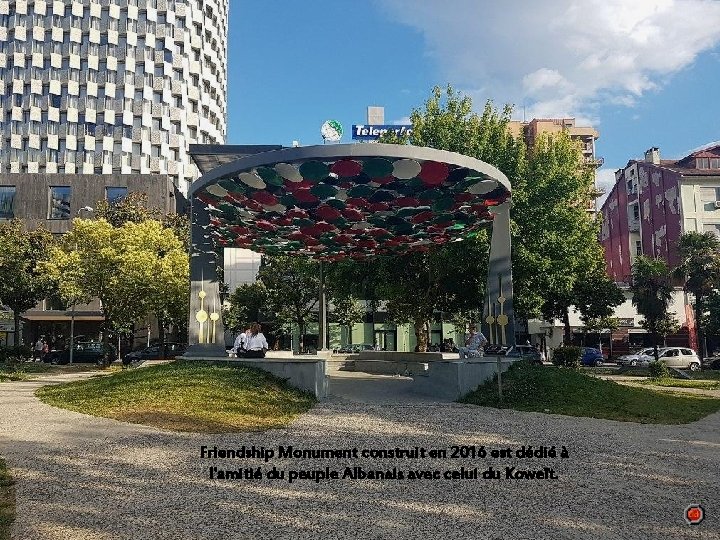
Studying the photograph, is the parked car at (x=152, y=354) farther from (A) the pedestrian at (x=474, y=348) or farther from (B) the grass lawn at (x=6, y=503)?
(B) the grass lawn at (x=6, y=503)

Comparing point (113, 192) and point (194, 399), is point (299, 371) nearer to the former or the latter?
point (194, 399)

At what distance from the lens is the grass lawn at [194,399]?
1208cm

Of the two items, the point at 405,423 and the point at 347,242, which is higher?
the point at 347,242

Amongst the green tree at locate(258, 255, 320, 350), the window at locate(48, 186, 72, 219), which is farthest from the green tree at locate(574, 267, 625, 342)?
the window at locate(48, 186, 72, 219)

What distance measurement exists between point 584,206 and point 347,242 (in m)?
13.4

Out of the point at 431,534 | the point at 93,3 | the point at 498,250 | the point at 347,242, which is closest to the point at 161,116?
the point at 93,3

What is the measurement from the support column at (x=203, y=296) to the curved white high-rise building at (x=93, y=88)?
59637mm

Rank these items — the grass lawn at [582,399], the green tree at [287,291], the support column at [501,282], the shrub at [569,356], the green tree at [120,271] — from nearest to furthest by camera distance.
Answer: the grass lawn at [582,399] < the support column at [501,282] < the shrub at [569,356] < the green tree at [120,271] < the green tree at [287,291]

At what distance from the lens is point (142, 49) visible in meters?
77.2

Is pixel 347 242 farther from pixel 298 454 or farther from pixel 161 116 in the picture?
pixel 161 116

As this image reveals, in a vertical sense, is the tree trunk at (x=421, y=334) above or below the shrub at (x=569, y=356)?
above

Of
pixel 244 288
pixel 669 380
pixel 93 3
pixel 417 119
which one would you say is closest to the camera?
pixel 669 380

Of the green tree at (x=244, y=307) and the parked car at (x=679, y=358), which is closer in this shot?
the parked car at (x=679, y=358)

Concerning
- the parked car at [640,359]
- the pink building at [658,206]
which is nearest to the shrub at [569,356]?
the parked car at [640,359]
